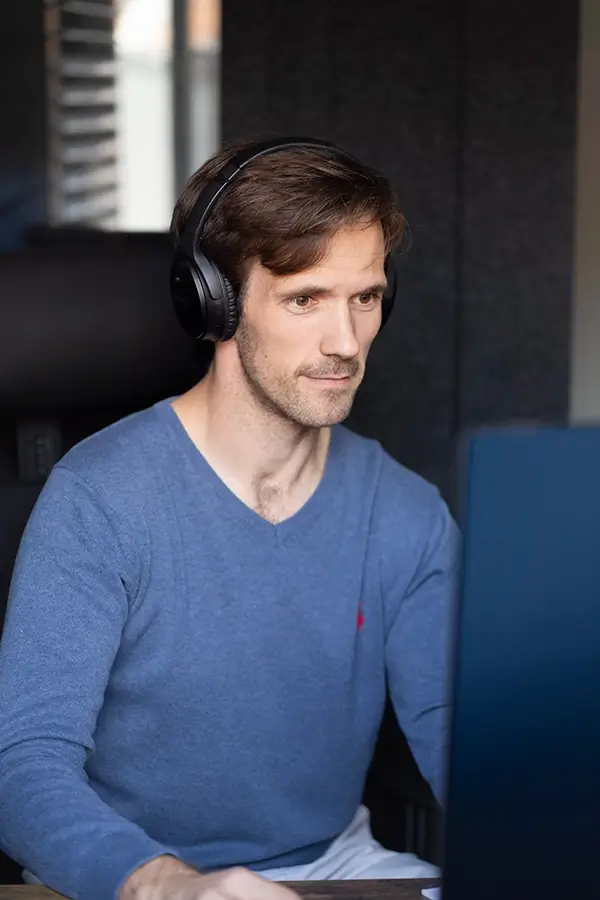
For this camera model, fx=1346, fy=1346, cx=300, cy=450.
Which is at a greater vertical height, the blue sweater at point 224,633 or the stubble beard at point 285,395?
the stubble beard at point 285,395

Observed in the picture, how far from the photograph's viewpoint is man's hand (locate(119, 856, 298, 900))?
28.5 inches

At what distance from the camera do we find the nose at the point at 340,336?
1238 millimetres

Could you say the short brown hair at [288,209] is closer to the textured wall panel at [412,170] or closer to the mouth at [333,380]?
the mouth at [333,380]

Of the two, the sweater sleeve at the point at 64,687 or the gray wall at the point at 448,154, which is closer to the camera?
the sweater sleeve at the point at 64,687

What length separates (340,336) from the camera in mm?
1238

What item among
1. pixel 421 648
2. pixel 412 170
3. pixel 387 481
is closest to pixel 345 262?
pixel 387 481

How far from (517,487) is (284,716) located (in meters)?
0.83

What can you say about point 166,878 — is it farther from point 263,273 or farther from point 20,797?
point 263,273

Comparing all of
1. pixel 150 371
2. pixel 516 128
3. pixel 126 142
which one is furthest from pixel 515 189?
pixel 150 371

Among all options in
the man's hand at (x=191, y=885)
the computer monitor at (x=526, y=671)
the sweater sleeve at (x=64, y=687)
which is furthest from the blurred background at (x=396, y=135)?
the computer monitor at (x=526, y=671)

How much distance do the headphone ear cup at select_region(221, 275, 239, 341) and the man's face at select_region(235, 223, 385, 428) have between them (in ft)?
0.04

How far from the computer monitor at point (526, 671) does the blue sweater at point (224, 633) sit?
0.57 meters

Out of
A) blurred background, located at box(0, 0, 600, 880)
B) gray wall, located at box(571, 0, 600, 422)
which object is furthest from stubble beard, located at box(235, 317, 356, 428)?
gray wall, located at box(571, 0, 600, 422)

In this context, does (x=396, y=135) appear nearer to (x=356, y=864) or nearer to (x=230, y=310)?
(x=230, y=310)
